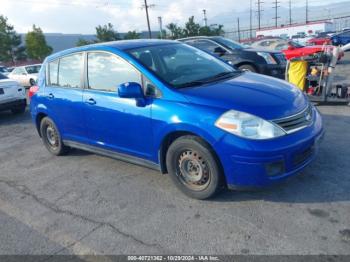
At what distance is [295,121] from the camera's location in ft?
11.4

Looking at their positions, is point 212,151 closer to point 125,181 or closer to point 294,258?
point 294,258

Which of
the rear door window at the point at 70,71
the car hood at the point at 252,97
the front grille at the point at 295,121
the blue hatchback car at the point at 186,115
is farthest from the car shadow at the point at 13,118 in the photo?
the front grille at the point at 295,121

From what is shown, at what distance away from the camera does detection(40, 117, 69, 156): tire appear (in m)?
5.59

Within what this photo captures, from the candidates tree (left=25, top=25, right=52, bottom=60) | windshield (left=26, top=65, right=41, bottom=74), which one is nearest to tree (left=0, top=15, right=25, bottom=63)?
tree (left=25, top=25, right=52, bottom=60)

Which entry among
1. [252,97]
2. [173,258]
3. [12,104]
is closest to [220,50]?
[12,104]

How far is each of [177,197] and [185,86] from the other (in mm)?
1250

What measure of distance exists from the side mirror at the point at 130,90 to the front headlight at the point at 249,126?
3.33 ft

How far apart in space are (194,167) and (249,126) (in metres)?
0.79

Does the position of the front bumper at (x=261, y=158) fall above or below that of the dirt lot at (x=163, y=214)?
above

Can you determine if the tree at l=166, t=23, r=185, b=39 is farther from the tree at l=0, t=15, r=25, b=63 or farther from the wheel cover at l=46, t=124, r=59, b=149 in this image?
the wheel cover at l=46, t=124, r=59, b=149

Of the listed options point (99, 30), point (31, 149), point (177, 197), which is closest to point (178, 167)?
point (177, 197)

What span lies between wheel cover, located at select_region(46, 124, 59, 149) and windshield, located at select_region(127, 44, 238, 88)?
222cm

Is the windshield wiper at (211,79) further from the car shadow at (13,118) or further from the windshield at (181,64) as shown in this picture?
the car shadow at (13,118)

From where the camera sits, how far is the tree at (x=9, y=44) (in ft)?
147
